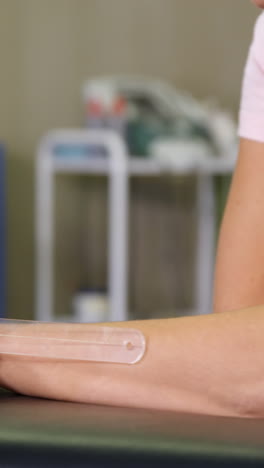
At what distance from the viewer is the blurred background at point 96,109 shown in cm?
308

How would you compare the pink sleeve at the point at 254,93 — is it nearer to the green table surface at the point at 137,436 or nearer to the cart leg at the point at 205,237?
the green table surface at the point at 137,436

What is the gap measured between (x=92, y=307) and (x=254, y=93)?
1.94m

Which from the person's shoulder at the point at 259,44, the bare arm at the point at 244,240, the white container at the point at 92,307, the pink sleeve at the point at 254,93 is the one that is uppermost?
the person's shoulder at the point at 259,44

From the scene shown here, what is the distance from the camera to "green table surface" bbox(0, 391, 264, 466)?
47 centimetres

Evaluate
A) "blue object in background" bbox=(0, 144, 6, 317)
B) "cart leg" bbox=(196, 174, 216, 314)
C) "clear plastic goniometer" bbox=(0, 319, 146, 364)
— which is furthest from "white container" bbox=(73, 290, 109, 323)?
"clear plastic goniometer" bbox=(0, 319, 146, 364)

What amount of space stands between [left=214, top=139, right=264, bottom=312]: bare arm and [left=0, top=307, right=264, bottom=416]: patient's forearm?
35cm

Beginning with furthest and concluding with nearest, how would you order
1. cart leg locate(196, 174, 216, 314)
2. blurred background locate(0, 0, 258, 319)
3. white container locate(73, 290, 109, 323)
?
cart leg locate(196, 174, 216, 314) → blurred background locate(0, 0, 258, 319) → white container locate(73, 290, 109, 323)

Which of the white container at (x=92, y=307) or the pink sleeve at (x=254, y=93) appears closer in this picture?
the pink sleeve at (x=254, y=93)

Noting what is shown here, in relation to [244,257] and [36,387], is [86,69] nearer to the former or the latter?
[244,257]

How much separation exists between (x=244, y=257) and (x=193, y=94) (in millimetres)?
Answer: 2453

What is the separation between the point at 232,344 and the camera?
61 centimetres

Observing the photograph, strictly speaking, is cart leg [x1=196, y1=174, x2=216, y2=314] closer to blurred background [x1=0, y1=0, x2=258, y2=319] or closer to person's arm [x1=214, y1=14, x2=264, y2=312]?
blurred background [x1=0, y1=0, x2=258, y2=319]

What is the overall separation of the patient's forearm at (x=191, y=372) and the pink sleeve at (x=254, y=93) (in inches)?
15.6

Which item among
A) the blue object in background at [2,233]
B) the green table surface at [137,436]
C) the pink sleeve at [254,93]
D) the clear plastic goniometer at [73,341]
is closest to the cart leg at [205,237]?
the blue object in background at [2,233]
